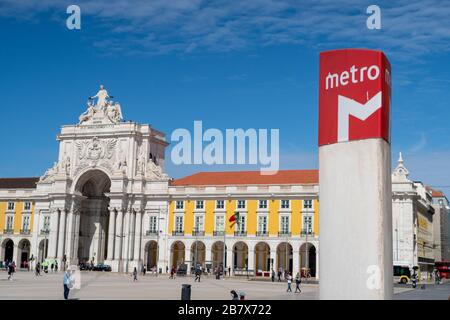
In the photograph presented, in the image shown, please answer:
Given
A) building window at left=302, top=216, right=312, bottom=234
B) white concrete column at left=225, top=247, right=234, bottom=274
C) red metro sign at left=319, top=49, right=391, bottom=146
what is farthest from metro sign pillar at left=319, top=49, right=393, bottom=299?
white concrete column at left=225, top=247, right=234, bottom=274

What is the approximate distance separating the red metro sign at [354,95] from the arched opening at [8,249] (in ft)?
270

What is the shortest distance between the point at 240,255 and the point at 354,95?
69030mm

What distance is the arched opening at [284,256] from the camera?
76.0 metres

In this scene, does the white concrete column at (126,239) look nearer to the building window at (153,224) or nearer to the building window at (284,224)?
the building window at (153,224)

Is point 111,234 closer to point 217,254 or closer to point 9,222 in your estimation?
point 217,254

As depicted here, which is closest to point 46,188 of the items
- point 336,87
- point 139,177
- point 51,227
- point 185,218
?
point 51,227

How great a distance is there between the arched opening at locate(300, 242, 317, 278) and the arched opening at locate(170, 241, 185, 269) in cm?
1537

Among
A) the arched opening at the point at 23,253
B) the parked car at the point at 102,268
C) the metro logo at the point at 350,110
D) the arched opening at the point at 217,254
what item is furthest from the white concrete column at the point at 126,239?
the metro logo at the point at 350,110

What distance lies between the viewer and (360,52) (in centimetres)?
Answer: 1370

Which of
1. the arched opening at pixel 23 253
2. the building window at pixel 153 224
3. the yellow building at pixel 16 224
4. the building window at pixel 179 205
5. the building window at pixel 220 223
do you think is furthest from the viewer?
the arched opening at pixel 23 253

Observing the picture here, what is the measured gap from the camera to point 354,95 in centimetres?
1371

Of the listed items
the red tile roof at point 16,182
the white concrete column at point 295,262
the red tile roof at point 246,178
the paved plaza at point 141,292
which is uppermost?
the red tile roof at point 16,182

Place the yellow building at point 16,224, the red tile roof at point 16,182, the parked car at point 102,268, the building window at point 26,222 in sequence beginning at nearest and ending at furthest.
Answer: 1. the parked car at point 102,268
2. the yellow building at point 16,224
3. the building window at point 26,222
4. the red tile roof at point 16,182
